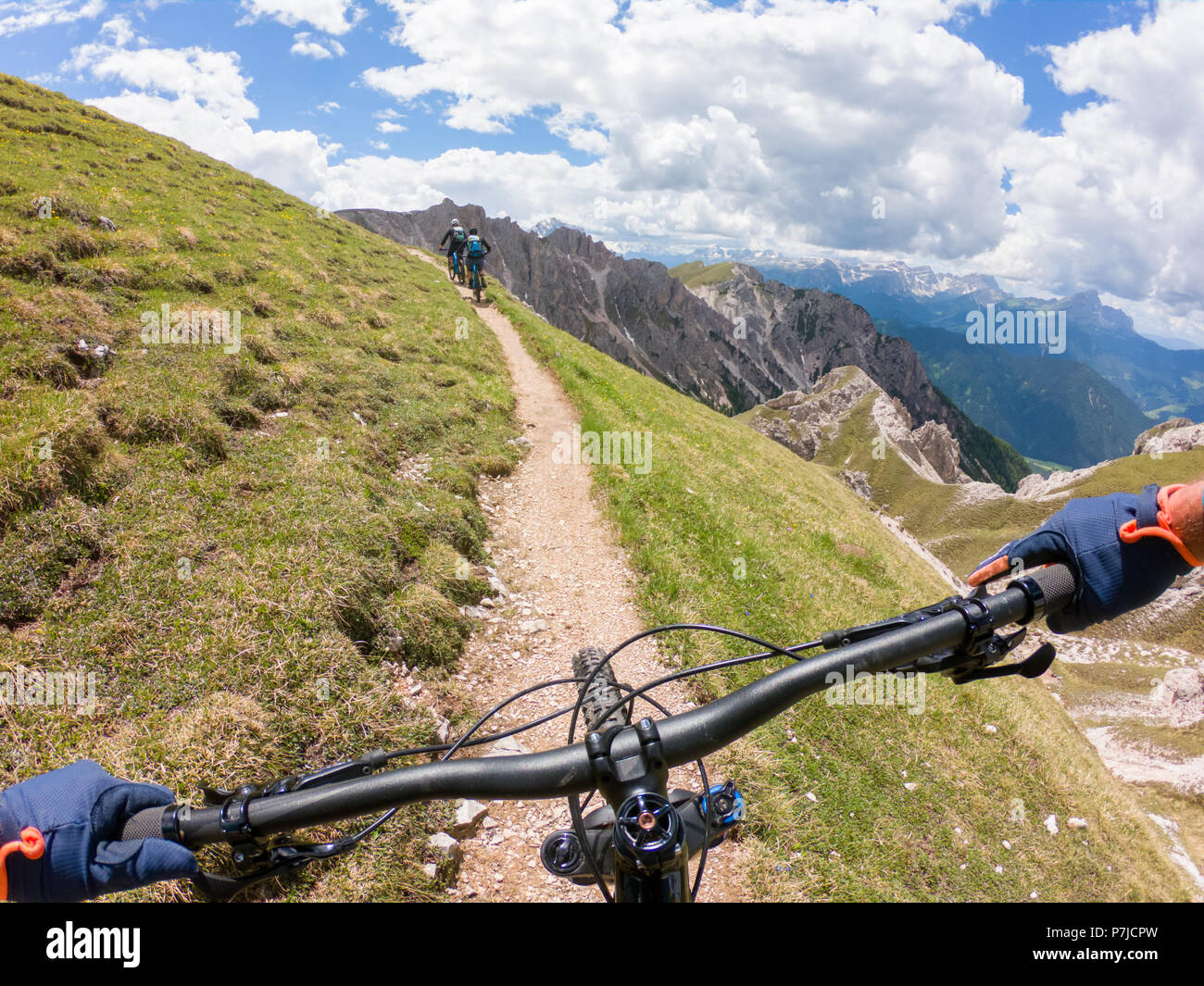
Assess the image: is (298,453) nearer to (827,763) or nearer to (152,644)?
(152,644)

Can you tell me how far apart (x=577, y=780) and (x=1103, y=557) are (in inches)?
135

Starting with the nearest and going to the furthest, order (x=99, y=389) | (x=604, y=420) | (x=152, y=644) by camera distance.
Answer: (x=152, y=644) → (x=99, y=389) → (x=604, y=420)

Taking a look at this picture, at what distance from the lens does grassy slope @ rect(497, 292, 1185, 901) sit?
24.9ft

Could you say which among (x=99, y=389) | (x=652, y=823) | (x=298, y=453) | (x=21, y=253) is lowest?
(x=652, y=823)

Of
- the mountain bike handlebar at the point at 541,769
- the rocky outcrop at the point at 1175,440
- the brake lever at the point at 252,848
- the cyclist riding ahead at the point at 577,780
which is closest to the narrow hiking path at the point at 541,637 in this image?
the cyclist riding ahead at the point at 577,780

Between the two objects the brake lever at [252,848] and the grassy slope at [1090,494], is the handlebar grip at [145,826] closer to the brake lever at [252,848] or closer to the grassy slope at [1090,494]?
the brake lever at [252,848]

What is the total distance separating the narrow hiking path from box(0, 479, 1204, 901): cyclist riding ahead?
4.09 m

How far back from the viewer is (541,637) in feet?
33.2

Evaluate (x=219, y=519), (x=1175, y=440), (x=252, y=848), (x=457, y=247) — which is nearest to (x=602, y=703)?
(x=252, y=848)

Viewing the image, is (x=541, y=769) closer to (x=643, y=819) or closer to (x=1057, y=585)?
(x=643, y=819)

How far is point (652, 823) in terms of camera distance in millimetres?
2238

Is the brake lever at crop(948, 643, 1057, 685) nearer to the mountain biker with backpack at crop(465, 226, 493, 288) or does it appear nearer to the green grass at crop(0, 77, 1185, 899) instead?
the green grass at crop(0, 77, 1185, 899)
